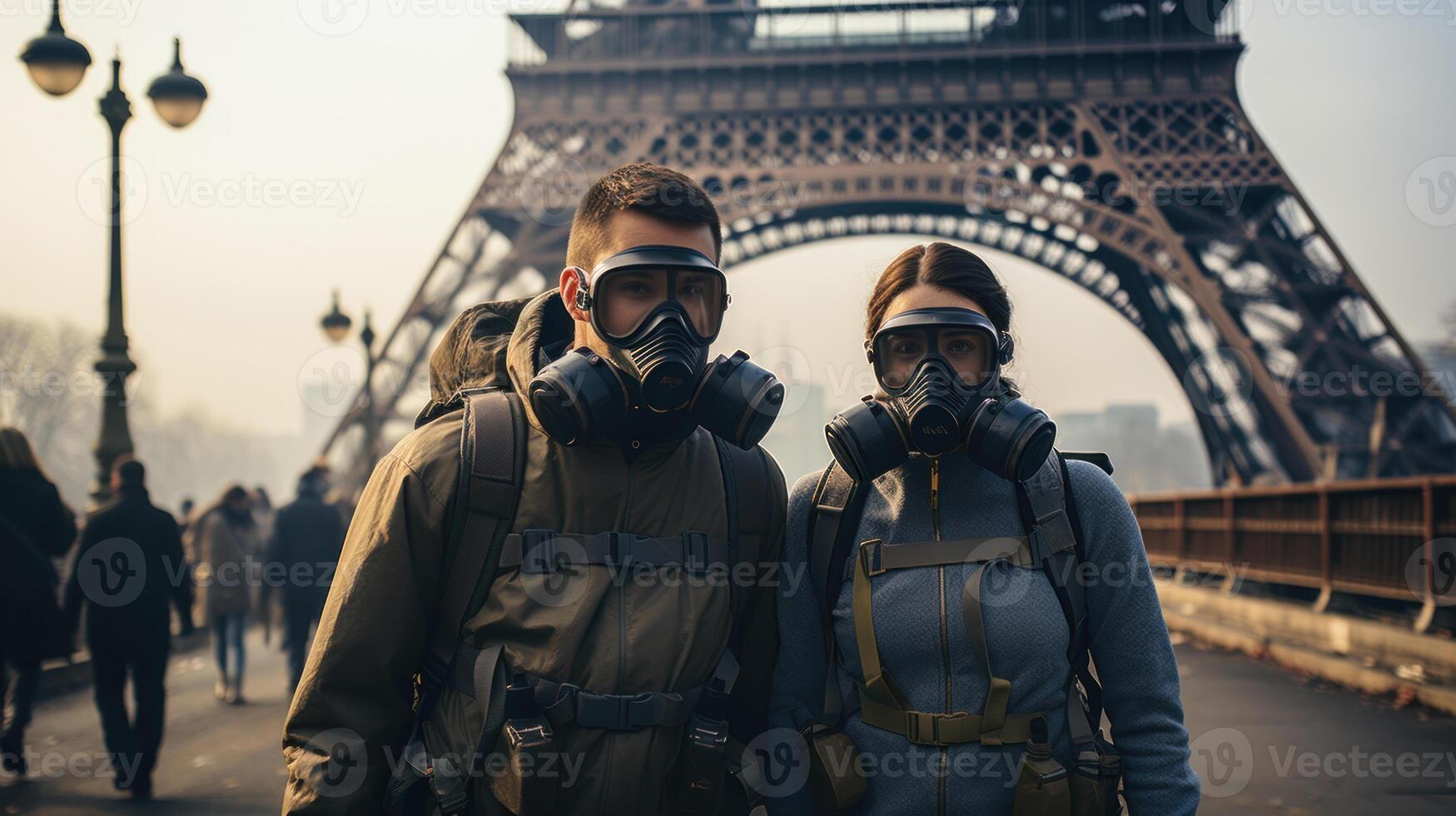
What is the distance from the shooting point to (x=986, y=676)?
7.86ft

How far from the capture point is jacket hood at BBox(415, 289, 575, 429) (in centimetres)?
251

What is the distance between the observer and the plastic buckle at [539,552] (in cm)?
224

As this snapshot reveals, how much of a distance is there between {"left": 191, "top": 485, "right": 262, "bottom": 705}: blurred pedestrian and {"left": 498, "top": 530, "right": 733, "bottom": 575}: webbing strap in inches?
322

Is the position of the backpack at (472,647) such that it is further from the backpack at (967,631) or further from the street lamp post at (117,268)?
the street lamp post at (117,268)

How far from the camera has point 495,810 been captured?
221cm

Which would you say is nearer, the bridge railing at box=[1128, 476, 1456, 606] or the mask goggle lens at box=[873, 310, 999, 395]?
the mask goggle lens at box=[873, 310, 999, 395]

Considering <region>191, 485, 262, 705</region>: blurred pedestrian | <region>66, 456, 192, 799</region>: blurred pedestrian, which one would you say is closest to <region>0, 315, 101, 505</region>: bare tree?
<region>191, 485, 262, 705</region>: blurred pedestrian

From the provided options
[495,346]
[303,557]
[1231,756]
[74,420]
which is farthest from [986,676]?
[74,420]

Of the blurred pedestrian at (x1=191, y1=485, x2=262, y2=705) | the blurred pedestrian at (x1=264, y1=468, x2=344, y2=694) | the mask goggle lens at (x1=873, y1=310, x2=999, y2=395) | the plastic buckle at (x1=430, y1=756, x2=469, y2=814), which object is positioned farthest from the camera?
the blurred pedestrian at (x1=191, y1=485, x2=262, y2=705)

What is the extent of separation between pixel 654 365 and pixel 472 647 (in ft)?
2.18

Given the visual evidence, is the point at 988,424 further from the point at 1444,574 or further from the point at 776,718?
the point at 1444,574

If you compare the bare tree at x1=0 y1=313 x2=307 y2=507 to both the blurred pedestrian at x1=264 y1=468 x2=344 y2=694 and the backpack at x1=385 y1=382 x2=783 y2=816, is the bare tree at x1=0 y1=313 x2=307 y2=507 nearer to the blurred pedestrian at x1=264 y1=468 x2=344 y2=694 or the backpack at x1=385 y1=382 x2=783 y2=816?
the blurred pedestrian at x1=264 y1=468 x2=344 y2=694

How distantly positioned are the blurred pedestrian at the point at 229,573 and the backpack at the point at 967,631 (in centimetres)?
818

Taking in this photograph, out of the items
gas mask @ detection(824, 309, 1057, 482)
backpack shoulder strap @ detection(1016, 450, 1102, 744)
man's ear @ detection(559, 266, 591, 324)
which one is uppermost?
man's ear @ detection(559, 266, 591, 324)
